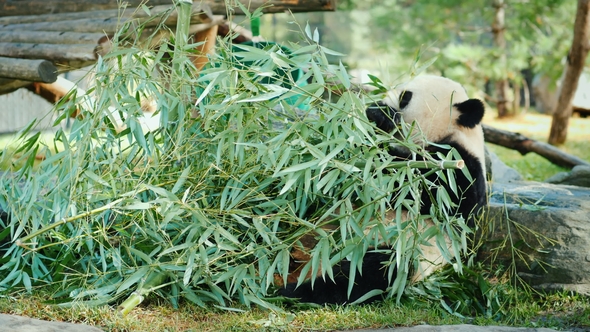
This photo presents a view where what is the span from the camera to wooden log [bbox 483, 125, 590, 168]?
5.50m

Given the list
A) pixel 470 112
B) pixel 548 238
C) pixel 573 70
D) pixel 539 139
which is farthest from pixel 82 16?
pixel 539 139

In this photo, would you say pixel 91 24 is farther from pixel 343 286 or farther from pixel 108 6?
pixel 343 286

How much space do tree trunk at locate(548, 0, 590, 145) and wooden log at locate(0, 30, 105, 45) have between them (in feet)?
14.9

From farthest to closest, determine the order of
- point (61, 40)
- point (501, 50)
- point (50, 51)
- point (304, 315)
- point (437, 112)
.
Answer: point (501, 50)
point (61, 40)
point (50, 51)
point (437, 112)
point (304, 315)

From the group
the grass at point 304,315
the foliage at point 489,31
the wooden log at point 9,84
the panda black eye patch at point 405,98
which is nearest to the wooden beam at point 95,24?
the wooden log at point 9,84

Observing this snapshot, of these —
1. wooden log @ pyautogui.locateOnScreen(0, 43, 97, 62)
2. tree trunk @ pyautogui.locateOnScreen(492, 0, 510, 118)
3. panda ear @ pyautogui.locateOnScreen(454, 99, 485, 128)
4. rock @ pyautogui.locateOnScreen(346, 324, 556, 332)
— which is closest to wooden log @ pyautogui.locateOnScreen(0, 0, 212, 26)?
wooden log @ pyautogui.locateOnScreen(0, 43, 97, 62)

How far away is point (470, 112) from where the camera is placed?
119 inches

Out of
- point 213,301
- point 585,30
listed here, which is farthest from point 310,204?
point 585,30

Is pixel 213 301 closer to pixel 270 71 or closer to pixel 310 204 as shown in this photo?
pixel 310 204

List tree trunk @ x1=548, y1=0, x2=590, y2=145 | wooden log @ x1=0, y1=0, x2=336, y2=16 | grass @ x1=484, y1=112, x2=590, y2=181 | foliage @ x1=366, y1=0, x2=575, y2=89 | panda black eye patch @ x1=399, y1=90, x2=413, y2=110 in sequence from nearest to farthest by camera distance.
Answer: panda black eye patch @ x1=399, y1=90, x2=413, y2=110
wooden log @ x1=0, y1=0, x2=336, y2=16
grass @ x1=484, y1=112, x2=590, y2=181
tree trunk @ x1=548, y1=0, x2=590, y2=145
foliage @ x1=366, y1=0, x2=575, y2=89

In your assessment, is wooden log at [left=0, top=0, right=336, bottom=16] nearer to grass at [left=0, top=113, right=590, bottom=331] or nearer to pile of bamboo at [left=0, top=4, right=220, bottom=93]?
pile of bamboo at [left=0, top=4, right=220, bottom=93]

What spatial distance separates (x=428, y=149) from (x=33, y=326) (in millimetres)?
1842

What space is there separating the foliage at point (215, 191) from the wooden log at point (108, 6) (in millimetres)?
1334

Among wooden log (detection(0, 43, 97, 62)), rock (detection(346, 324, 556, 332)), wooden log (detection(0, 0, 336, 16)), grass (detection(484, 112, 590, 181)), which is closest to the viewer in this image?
rock (detection(346, 324, 556, 332))
